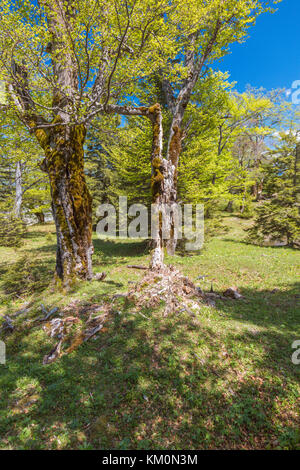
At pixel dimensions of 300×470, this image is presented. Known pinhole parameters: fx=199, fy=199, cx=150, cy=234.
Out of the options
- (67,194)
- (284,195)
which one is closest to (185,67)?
(67,194)

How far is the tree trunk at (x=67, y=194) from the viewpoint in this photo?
6.58 metres

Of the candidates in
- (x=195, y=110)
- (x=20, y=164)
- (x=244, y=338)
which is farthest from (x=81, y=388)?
(x=20, y=164)

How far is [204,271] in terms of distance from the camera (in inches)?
373

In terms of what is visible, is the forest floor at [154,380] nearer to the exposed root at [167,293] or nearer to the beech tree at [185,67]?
the exposed root at [167,293]

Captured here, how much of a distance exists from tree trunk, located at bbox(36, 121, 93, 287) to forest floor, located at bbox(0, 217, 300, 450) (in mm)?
1119

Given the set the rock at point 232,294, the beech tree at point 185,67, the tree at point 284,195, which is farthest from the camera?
the tree at point 284,195

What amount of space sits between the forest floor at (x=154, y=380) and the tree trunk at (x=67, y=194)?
1.12 m

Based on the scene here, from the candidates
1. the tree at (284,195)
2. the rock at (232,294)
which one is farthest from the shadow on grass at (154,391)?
the tree at (284,195)

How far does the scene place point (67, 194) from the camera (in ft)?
21.7

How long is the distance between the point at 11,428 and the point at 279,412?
384cm

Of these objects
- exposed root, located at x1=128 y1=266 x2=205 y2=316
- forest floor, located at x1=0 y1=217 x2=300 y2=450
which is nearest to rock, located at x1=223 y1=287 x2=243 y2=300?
forest floor, located at x1=0 y1=217 x2=300 y2=450

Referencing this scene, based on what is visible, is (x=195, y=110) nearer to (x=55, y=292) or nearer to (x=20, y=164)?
(x=55, y=292)

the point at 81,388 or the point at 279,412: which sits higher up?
the point at 81,388

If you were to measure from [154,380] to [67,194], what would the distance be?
5723mm
